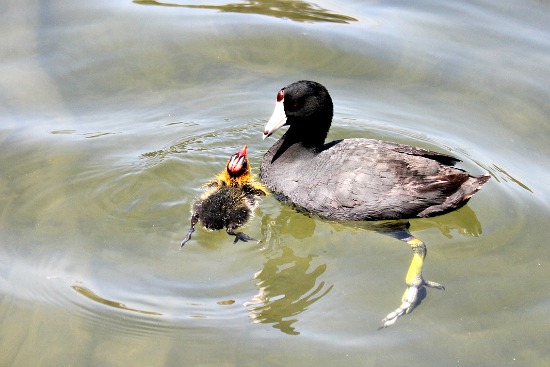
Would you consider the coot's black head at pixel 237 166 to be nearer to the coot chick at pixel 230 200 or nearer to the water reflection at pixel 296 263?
the coot chick at pixel 230 200

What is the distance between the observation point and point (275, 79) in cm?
720

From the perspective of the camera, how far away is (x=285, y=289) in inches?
187

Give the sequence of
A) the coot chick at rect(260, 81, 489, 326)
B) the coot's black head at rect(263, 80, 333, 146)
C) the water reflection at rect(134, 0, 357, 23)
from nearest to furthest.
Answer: the coot chick at rect(260, 81, 489, 326) → the coot's black head at rect(263, 80, 333, 146) → the water reflection at rect(134, 0, 357, 23)

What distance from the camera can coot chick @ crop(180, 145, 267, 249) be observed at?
502cm

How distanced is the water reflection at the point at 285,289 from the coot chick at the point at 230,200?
0.28 m

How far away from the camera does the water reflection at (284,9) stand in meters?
8.09

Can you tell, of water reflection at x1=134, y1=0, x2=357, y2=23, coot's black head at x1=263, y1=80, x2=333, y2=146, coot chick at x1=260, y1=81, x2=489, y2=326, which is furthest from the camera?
water reflection at x1=134, y1=0, x2=357, y2=23

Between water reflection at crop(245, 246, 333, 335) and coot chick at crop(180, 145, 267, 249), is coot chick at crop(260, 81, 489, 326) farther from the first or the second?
water reflection at crop(245, 246, 333, 335)

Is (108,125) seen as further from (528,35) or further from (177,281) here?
(528,35)

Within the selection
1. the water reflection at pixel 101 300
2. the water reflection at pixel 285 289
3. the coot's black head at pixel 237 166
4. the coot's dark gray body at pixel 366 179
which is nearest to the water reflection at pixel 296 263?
the water reflection at pixel 285 289

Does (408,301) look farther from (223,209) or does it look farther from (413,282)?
(223,209)

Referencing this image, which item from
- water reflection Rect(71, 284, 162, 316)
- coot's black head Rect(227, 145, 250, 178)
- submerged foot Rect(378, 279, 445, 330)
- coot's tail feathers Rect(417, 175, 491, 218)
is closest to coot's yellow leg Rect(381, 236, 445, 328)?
submerged foot Rect(378, 279, 445, 330)

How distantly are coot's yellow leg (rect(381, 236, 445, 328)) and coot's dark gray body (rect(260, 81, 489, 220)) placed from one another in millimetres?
220

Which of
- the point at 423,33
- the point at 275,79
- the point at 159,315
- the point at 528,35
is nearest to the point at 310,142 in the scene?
the point at 275,79
